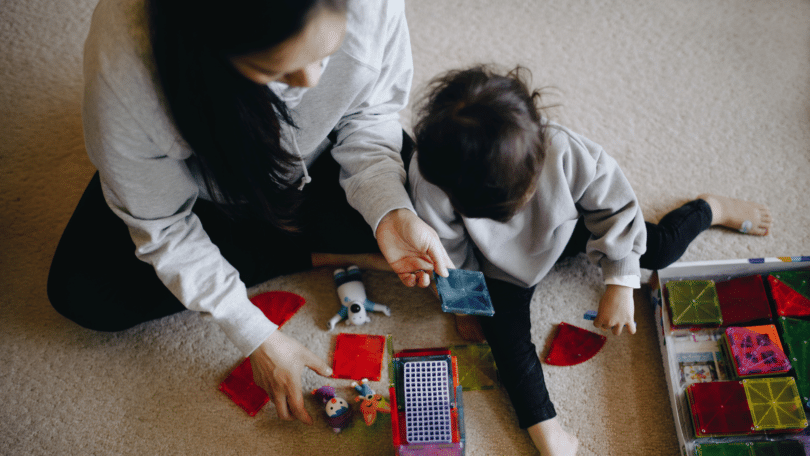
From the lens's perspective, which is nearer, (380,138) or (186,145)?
(186,145)

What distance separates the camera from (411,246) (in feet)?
2.60

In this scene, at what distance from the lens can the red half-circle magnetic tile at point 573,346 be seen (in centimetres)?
93

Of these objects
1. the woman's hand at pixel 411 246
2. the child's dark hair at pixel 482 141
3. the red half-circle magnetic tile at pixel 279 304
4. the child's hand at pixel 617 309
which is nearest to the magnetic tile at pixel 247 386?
the red half-circle magnetic tile at pixel 279 304

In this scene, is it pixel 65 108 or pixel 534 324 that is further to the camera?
pixel 65 108

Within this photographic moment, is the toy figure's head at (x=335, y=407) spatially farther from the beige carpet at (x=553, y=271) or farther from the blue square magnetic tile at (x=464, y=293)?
the blue square magnetic tile at (x=464, y=293)

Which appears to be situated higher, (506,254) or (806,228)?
(806,228)

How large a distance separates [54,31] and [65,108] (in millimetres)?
249

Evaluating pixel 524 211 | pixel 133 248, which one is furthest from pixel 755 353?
pixel 133 248

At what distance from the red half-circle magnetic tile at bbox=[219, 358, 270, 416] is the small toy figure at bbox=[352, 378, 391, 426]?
18 cm

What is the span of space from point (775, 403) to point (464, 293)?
527 millimetres

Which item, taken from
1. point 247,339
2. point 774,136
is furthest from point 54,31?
point 774,136

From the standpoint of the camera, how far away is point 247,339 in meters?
0.79

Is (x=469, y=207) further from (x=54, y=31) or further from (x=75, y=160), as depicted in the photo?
(x=54, y=31)

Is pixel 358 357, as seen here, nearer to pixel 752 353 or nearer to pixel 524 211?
pixel 524 211
